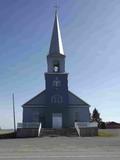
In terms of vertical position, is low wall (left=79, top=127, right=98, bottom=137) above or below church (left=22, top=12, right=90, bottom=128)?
below

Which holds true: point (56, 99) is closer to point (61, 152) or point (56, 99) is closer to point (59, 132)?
point (59, 132)

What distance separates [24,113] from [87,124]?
9819 mm

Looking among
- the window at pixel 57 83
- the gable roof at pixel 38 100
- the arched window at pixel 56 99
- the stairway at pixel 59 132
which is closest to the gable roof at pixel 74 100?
the arched window at pixel 56 99

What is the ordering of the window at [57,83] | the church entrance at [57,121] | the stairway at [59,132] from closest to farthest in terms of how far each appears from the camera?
the stairway at [59,132], the church entrance at [57,121], the window at [57,83]

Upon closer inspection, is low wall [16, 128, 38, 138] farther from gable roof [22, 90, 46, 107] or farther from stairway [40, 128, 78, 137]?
gable roof [22, 90, 46, 107]

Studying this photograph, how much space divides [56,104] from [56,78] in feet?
12.0

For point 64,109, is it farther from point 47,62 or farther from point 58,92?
point 47,62

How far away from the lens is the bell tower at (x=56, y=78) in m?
45.8

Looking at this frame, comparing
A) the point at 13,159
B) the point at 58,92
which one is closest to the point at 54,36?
the point at 58,92

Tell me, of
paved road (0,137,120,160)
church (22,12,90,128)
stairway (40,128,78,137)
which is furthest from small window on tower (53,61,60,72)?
paved road (0,137,120,160)

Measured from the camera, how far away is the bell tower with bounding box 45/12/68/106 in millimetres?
45844

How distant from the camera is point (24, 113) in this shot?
46156mm

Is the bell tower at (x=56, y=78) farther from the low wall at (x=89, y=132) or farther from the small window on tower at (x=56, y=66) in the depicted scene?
the low wall at (x=89, y=132)

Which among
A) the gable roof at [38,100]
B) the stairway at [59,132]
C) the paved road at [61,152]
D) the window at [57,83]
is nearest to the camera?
the paved road at [61,152]
